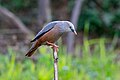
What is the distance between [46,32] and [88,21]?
605cm

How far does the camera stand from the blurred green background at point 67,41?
178 inches

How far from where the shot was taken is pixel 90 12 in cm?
776

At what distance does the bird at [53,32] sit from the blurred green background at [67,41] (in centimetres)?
244

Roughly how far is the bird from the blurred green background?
2439 millimetres

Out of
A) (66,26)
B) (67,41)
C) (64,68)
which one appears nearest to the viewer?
(66,26)

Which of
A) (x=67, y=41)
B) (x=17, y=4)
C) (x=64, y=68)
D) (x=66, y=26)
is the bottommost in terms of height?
(x=66, y=26)

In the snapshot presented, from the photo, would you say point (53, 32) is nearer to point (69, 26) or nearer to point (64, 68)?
point (69, 26)

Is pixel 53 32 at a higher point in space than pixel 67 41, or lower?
lower

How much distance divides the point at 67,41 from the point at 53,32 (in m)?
5.27

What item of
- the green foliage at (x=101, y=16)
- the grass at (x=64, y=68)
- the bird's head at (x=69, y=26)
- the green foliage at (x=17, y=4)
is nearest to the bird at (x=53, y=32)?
the bird's head at (x=69, y=26)

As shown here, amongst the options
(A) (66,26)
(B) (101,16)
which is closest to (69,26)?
(A) (66,26)

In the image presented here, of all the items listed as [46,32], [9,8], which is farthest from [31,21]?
[46,32]

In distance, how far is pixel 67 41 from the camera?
6.87 metres

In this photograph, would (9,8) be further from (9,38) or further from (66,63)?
(66,63)
